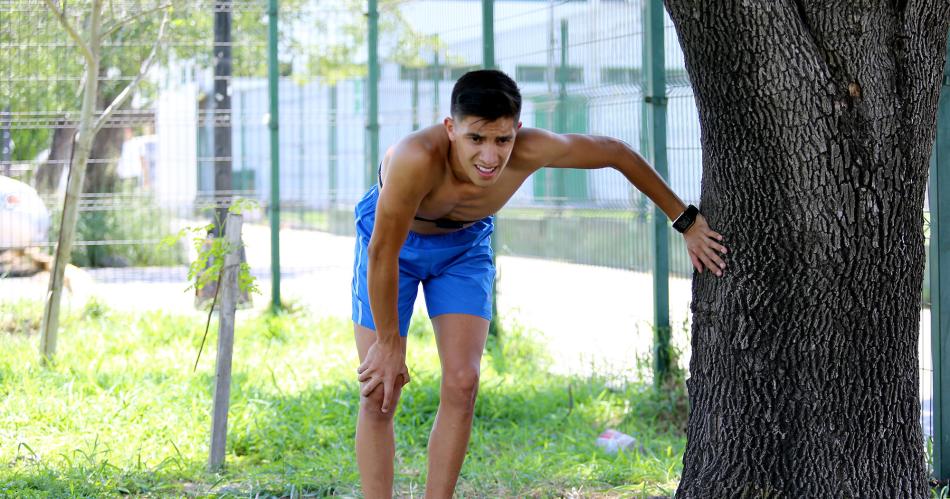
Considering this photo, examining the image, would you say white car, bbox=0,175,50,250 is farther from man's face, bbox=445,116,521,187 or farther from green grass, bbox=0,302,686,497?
man's face, bbox=445,116,521,187

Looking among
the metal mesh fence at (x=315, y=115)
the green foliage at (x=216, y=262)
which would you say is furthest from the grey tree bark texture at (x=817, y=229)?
the green foliage at (x=216, y=262)

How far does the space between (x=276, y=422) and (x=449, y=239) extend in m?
2.24

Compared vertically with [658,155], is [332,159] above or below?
above

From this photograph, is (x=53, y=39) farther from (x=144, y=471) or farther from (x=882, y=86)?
(x=882, y=86)

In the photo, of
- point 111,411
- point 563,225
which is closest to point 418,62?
point 563,225

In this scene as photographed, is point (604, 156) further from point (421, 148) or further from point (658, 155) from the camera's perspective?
point (658, 155)

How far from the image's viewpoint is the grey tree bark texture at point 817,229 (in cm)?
343

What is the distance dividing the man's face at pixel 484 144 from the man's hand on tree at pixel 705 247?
663 mm

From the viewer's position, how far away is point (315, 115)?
1197cm

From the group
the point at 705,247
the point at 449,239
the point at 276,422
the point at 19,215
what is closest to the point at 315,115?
the point at 19,215

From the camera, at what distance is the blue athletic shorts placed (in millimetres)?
4129

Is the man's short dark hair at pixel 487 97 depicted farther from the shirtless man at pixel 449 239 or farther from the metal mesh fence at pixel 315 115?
the metal mesh fence at pixel 315 115

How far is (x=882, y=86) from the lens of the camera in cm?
345

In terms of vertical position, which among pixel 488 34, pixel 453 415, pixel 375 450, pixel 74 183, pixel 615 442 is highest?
pixel 488 34
